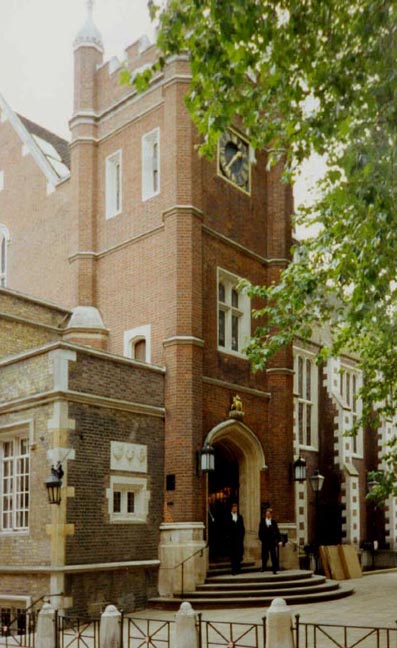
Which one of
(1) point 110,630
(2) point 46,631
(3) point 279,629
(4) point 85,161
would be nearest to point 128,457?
(2) point 46,631

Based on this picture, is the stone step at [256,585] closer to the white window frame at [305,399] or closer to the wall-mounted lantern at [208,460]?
the wall-mounted lantern at [208,460]

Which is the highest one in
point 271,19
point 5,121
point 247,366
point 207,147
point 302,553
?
point 5,121

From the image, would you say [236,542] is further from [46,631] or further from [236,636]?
[46,631]

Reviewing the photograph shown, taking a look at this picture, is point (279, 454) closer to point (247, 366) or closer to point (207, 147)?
point (247, 366)

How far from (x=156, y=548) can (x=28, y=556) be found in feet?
10.7

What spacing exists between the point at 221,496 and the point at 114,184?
29.1ft

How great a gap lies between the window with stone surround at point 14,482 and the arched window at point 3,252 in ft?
31.9

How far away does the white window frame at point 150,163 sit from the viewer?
2319 centimetres

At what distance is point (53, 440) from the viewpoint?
704 inches

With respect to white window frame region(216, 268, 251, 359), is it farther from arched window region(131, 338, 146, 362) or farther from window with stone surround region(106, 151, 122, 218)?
window with stone surround region(106, 151, 122, 218)

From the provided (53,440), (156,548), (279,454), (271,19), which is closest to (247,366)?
(279,454)

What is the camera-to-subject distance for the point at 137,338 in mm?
22531

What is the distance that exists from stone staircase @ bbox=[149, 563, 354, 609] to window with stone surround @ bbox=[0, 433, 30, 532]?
11.2 ft

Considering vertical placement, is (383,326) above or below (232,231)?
below
